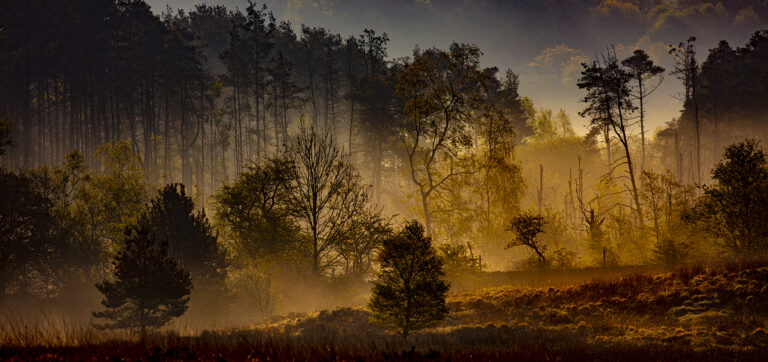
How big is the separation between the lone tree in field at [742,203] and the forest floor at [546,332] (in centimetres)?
431

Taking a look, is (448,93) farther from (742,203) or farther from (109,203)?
(109,203)

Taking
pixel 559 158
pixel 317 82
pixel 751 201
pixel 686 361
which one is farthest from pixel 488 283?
pixel 317 82

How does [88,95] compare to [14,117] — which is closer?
[14,117]

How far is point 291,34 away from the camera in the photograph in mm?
85250

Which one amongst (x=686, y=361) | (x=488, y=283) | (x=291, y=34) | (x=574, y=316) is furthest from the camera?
(x=291, y=34)

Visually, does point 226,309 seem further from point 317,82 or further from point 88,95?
point 317,82

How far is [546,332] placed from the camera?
13.4 m

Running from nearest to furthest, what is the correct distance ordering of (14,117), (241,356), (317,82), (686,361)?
(241,356) → (686,361) → (14,117) → (317,82)

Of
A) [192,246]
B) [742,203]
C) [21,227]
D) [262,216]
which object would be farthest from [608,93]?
[21,227]

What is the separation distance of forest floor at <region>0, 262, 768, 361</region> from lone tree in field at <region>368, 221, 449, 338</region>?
67 centimetres

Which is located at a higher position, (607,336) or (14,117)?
(14,117)

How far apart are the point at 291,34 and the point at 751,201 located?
78245 millimetres

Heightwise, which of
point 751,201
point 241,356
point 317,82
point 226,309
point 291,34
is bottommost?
point 226,309

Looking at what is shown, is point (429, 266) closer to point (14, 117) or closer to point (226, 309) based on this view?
point (226, 309)
